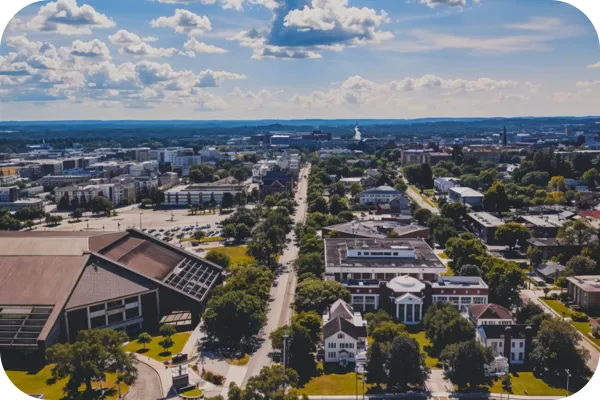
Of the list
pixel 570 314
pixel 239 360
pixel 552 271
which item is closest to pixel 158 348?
pixel 239 360

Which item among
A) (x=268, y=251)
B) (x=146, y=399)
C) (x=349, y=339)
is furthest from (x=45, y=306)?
(x=268, y=251)

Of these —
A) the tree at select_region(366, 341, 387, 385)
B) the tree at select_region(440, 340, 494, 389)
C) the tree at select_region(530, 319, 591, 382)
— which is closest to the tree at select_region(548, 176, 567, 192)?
the tree at select_region(530, 319, 591, 382)

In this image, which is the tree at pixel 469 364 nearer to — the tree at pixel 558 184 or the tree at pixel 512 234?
the tree at pixel 512 234

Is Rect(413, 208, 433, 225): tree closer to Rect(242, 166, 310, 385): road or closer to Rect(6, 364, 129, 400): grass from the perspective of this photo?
Rect(242, 166, 310, 385): road

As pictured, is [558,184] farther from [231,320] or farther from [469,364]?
[231,320]

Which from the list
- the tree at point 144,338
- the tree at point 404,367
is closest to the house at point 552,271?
the tree at point 404,367

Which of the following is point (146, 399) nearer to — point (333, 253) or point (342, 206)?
point (333, 253)
